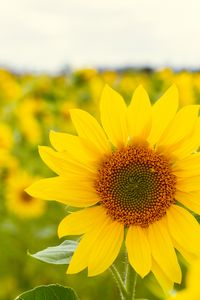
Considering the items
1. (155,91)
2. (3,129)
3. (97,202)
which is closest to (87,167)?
(97,202)

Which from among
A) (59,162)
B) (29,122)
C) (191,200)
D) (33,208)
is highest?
(29,122)

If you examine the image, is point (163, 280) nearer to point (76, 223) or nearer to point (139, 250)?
point (139, 250)

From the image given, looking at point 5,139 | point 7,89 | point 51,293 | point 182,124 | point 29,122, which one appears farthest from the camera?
point 7,89

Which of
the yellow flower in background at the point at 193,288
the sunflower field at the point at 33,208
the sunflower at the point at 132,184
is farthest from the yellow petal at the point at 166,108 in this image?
the sunflower field at the point at 33,208

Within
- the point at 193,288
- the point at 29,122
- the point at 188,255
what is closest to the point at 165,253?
the point at 188,255

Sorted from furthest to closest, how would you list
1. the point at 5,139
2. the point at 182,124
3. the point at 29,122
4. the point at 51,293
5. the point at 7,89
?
the point at 7,89, the point at 29,122, the point at 5,139, the point at 182,124, the point at 51,293

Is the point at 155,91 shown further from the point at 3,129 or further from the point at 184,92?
the point at 3,129

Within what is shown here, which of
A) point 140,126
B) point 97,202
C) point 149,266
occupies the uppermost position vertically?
point 140,126
